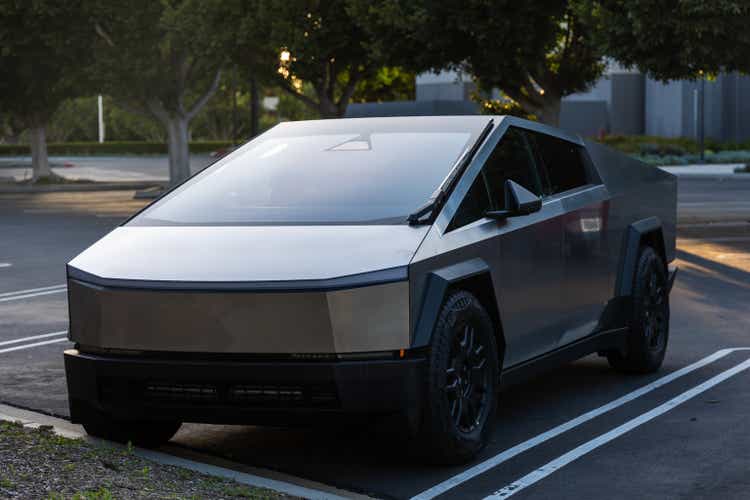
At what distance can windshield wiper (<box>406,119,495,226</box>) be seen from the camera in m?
6.73

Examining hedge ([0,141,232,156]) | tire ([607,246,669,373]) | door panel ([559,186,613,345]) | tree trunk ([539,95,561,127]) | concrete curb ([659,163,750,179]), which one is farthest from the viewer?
hedge ([0,141,232,156])

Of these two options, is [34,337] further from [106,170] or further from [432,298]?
[106,170]

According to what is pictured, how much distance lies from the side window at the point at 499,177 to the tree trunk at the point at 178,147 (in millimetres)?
35972

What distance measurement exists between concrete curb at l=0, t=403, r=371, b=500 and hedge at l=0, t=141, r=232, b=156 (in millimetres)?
83530

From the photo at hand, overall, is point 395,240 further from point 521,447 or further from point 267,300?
point 521,447

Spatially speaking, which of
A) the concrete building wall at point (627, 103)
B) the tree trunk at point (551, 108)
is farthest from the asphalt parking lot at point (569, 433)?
the concrete building wall at point (627, 103)

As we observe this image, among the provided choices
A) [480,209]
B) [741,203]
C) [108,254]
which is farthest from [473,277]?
[741,203]

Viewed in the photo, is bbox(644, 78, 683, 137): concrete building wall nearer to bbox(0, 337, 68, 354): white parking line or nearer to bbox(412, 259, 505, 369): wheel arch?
bbox(0, 337, 68, 354): white parking line

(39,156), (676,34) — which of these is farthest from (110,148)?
(676,34)

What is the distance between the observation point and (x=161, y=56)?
42.3 meters

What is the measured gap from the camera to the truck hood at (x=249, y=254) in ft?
20.6

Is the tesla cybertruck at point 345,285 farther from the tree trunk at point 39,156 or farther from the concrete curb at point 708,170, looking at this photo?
the tree trunk at point 39,156

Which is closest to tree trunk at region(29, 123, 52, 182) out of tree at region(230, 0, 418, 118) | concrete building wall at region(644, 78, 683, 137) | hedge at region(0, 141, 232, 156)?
tree at region(230, 0, 418, 118)

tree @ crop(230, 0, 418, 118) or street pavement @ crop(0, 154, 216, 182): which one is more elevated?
tree @ crop(230, 0, 418, 118)
